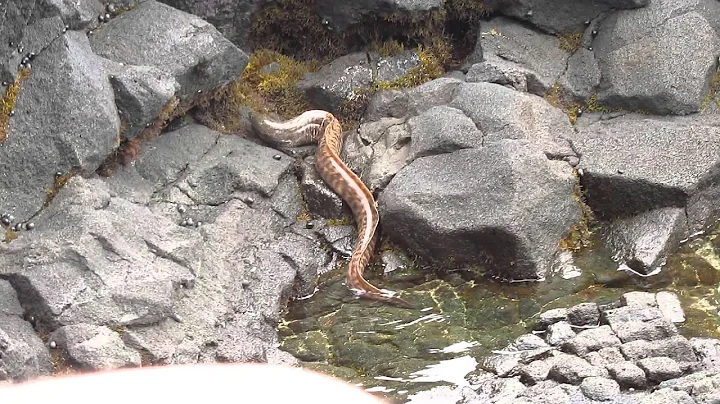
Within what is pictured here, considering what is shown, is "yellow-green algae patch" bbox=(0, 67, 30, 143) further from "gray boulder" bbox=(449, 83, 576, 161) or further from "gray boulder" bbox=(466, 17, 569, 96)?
"gray boulder" bbox=(466, 17, 569, 96)

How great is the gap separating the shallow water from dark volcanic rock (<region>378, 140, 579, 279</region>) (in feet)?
0.74

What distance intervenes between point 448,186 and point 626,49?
2.81 m

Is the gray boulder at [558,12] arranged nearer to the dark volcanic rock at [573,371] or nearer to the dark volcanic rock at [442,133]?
the dark volcanic rock at [442,133]

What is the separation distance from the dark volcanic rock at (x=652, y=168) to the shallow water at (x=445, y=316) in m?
0.43

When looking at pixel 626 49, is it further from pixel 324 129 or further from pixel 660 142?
pixel 324 129

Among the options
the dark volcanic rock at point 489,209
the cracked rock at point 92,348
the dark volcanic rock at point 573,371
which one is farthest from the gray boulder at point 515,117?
the cracked rock at point 92,348

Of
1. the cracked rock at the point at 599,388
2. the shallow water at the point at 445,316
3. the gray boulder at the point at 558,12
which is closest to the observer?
the cracked rock at the point at 599,388

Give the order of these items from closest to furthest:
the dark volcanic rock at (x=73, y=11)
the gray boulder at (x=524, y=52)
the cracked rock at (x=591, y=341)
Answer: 1. the cracked rock at (x=591, y=341)
2. the dark volcanic rock at (x=73, y=11)
3. the gray boulder at (x=524, y=52)

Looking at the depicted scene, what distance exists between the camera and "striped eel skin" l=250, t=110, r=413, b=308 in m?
7.46

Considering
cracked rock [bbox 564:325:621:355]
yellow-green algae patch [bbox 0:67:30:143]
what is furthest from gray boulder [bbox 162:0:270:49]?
cracked rock [bbox 564:325:621:355]

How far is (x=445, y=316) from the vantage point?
7.00 meters

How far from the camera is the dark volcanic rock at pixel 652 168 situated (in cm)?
786

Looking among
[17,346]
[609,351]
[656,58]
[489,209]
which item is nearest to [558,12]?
[656,58]

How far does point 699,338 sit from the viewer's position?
6301 mm
